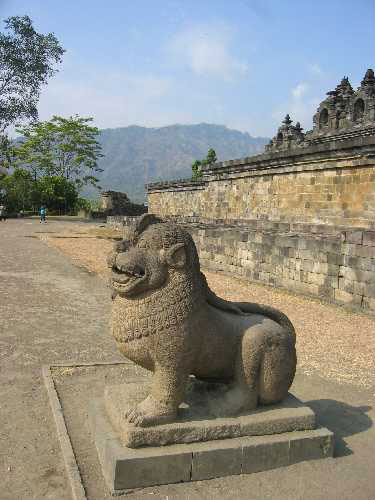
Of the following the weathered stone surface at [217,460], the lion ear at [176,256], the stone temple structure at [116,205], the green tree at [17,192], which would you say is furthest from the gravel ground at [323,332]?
the green tree at [17,192]

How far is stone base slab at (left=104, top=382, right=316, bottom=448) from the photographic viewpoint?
2900 mm

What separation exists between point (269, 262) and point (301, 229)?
1.77m

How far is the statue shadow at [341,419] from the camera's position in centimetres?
356

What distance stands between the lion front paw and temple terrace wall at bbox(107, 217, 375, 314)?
18.4 feet

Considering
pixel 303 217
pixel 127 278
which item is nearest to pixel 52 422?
pixel 127 278

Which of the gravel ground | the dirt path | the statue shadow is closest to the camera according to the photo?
the dirt path

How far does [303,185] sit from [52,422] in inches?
400

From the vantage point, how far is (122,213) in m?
35.9

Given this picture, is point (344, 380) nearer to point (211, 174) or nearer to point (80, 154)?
point (211, 174)

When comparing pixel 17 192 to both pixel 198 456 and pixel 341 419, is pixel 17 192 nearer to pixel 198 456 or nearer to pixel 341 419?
pixel 341 419

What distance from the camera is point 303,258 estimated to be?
29.8ft

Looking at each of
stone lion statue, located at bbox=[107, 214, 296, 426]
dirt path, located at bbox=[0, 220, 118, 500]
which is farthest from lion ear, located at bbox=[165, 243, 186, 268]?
dirt path, located at bbox=[0, 220, 118, 500]

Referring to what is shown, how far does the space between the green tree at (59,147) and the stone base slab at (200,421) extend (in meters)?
39.7

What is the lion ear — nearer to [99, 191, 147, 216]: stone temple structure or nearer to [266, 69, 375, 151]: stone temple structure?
[266, 69, 375, 151]: stone temple structure
